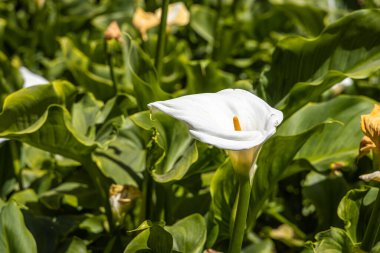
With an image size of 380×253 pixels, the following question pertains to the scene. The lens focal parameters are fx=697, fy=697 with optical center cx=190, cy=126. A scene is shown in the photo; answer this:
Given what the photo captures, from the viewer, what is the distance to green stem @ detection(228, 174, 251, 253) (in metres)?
1.01

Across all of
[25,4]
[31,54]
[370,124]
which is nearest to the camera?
[370,124]

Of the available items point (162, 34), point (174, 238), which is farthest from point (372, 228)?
point (162, 34)

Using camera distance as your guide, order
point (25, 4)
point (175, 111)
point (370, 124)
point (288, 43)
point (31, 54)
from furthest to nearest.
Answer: point (25, 4)
point (31, 54)
point (288, 43)
point (370, 124)
point (175, 111)

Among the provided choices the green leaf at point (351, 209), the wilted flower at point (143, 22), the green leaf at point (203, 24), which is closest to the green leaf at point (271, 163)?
the green leaf at point (351, 209)

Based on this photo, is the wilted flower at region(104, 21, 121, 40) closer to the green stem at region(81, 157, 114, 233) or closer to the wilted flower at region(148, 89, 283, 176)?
the green stem at region(81, 157, 114, 233)

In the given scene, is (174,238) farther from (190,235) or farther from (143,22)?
(143,22)

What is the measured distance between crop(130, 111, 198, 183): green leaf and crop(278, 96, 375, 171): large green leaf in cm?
22

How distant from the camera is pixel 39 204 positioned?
149 centimetres

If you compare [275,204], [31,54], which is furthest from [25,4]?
[275,204]

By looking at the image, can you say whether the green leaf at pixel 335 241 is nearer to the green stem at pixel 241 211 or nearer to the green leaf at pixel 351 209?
the green leaf at pixel 351 209

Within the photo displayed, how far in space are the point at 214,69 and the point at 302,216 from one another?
1.38 ft

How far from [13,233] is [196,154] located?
34cm

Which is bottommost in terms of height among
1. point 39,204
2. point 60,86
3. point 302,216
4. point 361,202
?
point 302,216

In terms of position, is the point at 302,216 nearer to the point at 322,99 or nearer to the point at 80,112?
the point at 322,99
